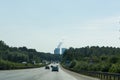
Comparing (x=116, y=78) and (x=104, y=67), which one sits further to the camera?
(x=104, y=67)

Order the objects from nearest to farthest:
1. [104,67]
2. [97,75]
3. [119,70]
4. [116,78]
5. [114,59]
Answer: [116,78] → [119,70] → [97,75] → [104,67] → [114,59]

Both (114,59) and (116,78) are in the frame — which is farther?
(114,59)

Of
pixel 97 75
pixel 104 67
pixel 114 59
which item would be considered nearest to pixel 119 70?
pixel 97 75

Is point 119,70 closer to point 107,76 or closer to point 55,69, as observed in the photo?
point 107,76

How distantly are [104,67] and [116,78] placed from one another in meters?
24.6

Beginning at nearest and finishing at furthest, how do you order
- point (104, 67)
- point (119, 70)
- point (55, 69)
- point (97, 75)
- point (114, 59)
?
point (119, 70)
point (97, 75)
point (104, 67)
point (114, 59)
point (55, 69)

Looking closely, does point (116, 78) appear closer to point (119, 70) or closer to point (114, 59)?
point (119, 70)

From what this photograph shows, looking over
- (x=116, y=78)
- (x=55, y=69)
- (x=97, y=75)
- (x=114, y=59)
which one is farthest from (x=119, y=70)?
(x=55, y=69)

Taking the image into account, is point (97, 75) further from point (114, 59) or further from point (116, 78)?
point (114, 59)

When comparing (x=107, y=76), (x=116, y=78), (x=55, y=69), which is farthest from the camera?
(x=55, y=69)

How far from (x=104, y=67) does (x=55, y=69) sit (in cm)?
3881

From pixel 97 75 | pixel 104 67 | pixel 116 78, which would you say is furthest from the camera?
pixel 104 67

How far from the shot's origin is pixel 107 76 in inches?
1992

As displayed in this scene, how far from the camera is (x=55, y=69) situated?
10781 centimetres
